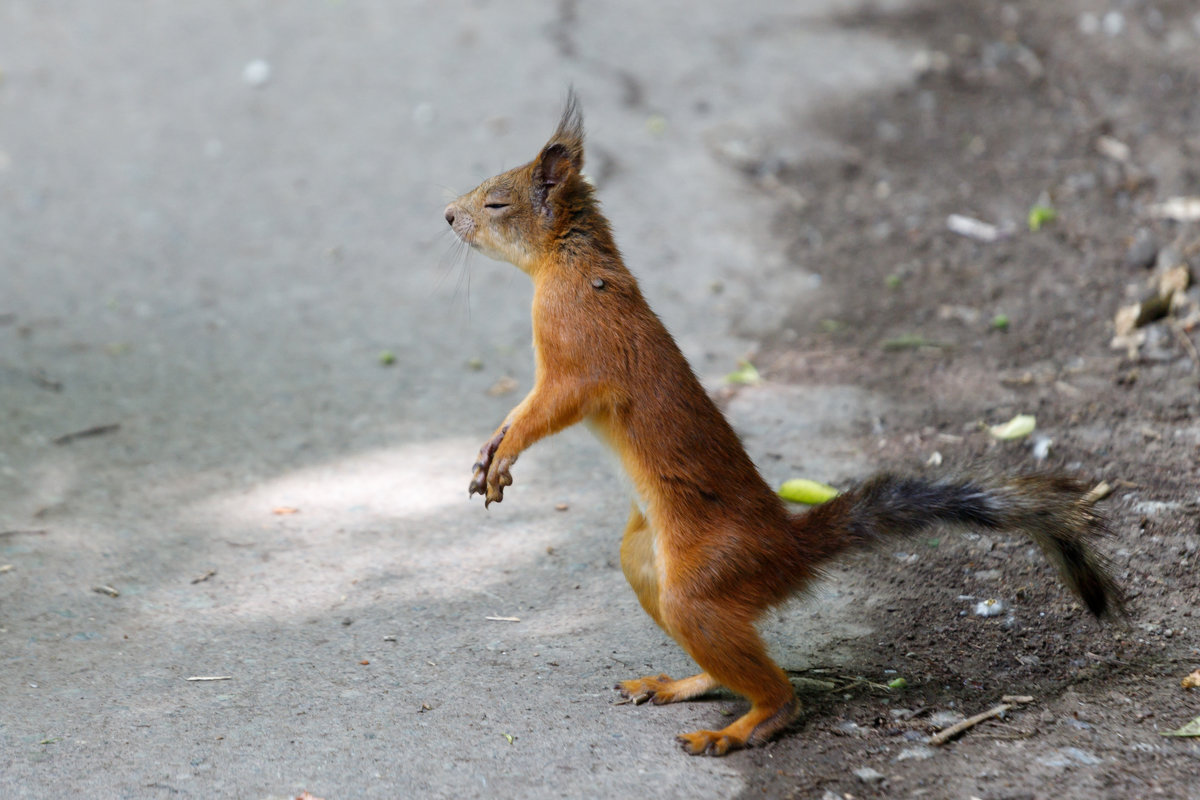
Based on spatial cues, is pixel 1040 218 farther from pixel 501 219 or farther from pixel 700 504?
pixel 700 504

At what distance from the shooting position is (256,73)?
748 cm

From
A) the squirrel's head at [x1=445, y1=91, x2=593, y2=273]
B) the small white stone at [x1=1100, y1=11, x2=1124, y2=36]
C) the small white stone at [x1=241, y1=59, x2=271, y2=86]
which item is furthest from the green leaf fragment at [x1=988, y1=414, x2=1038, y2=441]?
the small white stone at [x1=241, y1=59, x2=271, y2=86]

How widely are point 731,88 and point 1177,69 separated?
2856mm

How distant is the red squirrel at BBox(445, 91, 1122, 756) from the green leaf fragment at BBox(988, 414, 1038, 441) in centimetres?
133

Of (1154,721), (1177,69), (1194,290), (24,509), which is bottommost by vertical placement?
(24,509)

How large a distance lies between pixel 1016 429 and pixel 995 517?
1512 millimetres

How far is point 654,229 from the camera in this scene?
6.30 metres

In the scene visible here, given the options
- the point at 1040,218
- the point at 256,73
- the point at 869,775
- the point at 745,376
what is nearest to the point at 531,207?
the point at 869,775

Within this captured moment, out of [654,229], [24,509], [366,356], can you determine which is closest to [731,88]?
[654,229]

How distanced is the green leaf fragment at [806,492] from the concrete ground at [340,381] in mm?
285

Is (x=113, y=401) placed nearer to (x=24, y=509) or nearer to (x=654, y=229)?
(x=24, y=509)

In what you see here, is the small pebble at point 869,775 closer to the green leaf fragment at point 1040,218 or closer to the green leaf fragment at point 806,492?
the green leaf fragment at point 806,492

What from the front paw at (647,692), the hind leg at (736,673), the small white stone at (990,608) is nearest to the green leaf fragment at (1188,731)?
the small white stone at (990,608)

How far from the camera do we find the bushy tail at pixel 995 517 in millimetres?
2596
